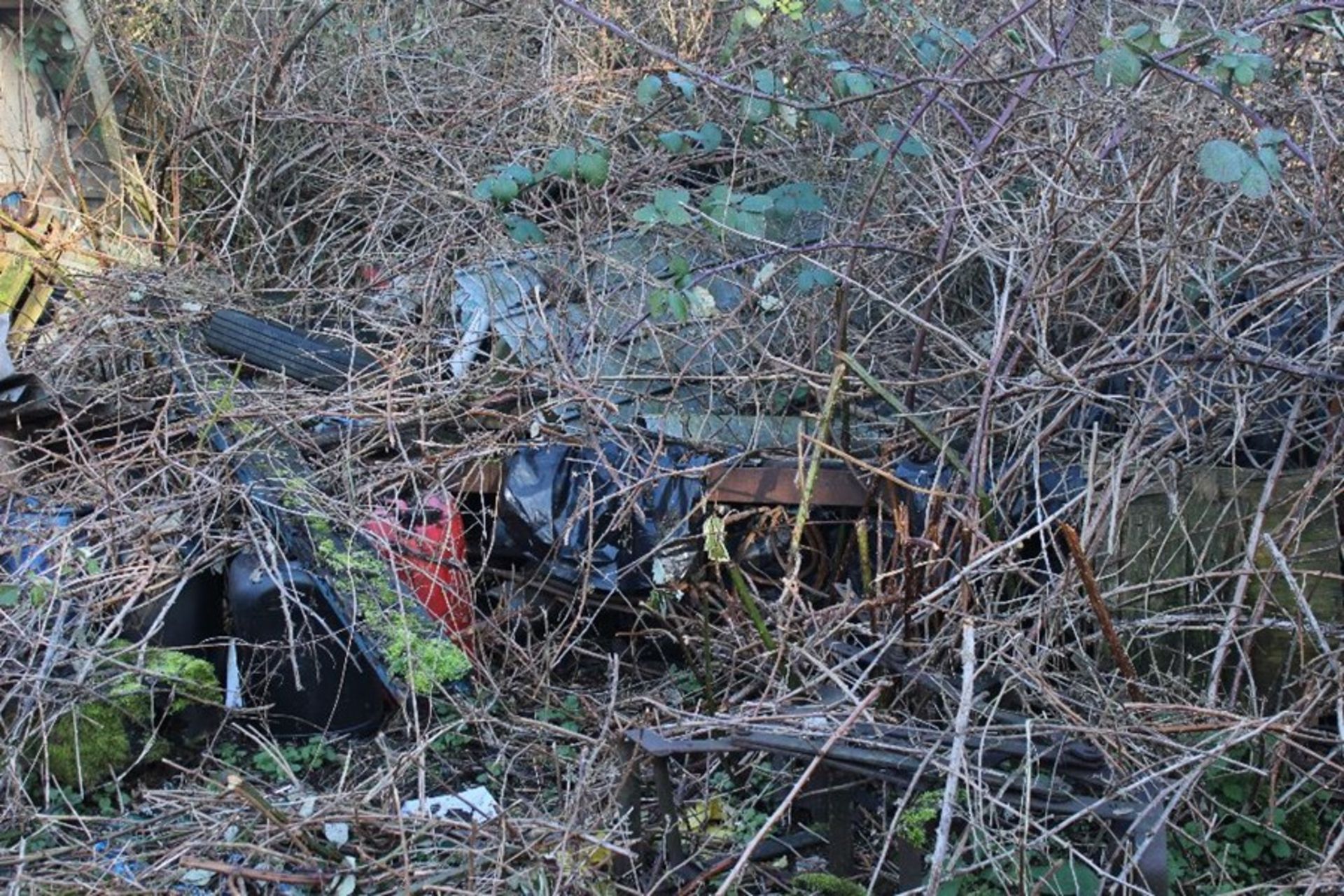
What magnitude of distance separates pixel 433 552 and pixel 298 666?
511 mm

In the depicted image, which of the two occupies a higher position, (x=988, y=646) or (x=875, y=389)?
(x=875, y=389)

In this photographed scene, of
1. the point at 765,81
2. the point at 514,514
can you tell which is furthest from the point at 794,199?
the point at 514,514

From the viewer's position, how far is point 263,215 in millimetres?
6082

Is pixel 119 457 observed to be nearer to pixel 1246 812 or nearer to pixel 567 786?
pixel 567 786

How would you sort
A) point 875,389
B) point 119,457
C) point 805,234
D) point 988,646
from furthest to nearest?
point 805,234 < point 119,457 < point 875,389 < point 988,646

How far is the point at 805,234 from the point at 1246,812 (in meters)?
2.51

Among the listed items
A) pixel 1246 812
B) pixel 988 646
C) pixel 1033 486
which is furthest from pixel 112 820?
pixel 1246 812

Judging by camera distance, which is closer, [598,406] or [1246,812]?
[1246,812]

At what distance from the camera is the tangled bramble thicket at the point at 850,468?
3031 millimetres

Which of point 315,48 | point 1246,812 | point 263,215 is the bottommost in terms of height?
point 1246,812

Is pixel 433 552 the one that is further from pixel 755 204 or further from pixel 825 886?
pixel 825 886

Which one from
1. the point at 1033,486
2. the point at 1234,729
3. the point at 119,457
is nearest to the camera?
the point at 1234,729

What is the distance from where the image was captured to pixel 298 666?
3.85 m

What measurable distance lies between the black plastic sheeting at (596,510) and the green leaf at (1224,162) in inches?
66.5
